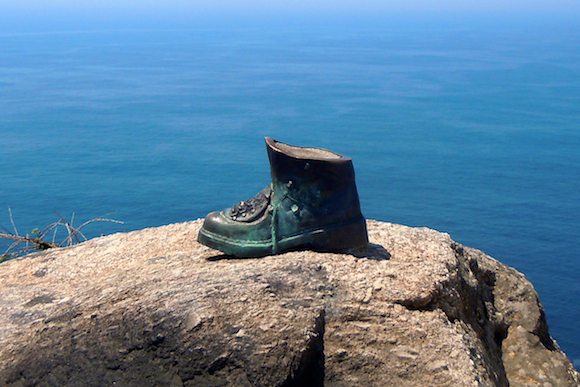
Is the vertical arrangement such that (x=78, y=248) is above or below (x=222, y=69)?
above

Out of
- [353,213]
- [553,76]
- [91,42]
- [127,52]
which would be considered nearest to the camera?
[353,213]

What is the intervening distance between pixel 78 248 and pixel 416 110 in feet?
132

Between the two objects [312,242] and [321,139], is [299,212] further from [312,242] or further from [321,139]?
[321,139]

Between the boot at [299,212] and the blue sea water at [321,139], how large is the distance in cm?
1313

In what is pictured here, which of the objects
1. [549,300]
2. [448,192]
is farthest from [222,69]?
[549,300]

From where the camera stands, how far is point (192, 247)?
4512 mm

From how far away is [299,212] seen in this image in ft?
12.1

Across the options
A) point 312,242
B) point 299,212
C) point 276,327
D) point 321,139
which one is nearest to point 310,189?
point 299,212

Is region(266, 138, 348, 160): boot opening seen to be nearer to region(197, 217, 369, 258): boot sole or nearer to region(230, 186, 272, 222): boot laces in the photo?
region(230, 186, 272, 222): boot laces

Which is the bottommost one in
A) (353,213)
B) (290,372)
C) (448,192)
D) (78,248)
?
(448,192)

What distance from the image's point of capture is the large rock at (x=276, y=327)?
9.34 ft

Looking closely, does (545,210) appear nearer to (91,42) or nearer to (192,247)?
(192,247)

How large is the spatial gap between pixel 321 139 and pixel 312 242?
31.7 meters

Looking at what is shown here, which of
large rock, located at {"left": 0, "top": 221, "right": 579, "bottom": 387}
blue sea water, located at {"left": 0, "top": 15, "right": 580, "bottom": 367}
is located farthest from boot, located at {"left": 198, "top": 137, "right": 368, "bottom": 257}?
blue sea water, located at {"left": 0, "top": 15, "right": 580, "bottom": 367}
